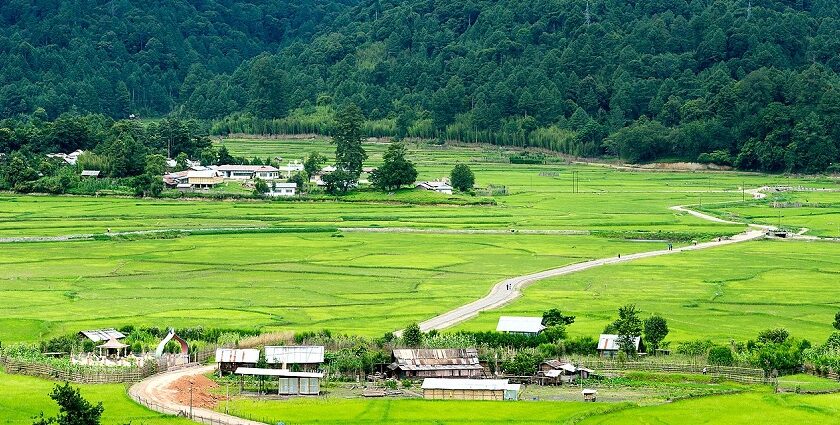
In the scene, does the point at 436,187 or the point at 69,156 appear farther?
the point at 69,156

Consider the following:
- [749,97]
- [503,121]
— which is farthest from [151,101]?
[749,97]

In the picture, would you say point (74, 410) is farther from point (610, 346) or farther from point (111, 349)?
point (610, 346)

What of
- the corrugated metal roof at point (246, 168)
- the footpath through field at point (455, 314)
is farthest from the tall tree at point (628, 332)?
the corrugated metal roof at point (246, 168)

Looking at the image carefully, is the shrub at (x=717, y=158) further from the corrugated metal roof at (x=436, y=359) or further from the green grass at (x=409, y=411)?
the green grass at (x=409, y=411)

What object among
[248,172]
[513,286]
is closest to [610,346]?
[513,286]

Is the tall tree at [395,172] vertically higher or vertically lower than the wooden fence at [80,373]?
higher

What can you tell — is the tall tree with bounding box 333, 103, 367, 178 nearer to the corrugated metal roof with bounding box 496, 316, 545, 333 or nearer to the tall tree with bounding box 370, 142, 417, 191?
the tall tree with bounding box 370, 142, 417, 191
